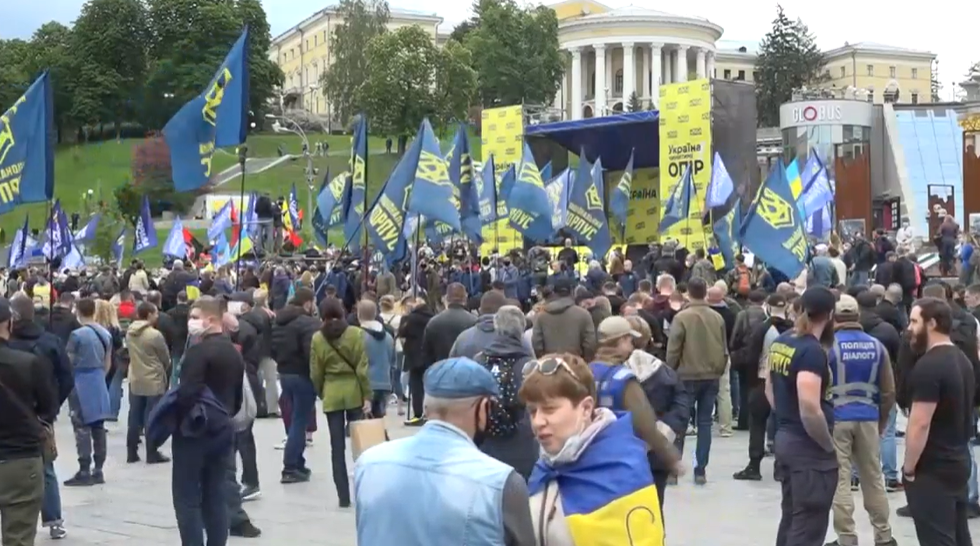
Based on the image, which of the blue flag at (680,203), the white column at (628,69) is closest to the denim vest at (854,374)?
the blue flag at (680,203)

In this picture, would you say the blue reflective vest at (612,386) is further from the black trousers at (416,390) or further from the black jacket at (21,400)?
the black trousers at (416,390)

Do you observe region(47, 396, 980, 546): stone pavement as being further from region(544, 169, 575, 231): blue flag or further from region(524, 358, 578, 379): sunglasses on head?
region(544, 169, 575, 231): blue flag

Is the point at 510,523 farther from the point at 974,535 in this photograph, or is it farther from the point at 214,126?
the point at 214,126

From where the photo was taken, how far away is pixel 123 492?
1191 centimetres

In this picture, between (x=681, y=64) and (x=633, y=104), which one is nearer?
(x=633, y=104)

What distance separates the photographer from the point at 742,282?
18312 millimetres

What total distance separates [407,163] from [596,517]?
13687mm

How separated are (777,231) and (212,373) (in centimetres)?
1131

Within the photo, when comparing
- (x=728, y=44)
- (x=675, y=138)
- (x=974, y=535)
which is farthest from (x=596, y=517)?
(x=728, y=44)

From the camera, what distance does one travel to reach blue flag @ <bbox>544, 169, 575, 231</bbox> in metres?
26.4

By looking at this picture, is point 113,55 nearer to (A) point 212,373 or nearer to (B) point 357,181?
(B) point 357,181

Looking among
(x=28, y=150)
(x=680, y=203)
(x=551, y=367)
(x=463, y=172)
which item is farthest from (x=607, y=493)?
(x=680, y=203)

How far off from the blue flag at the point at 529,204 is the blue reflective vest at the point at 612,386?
57.9 ft

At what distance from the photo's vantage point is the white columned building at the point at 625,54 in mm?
114312
